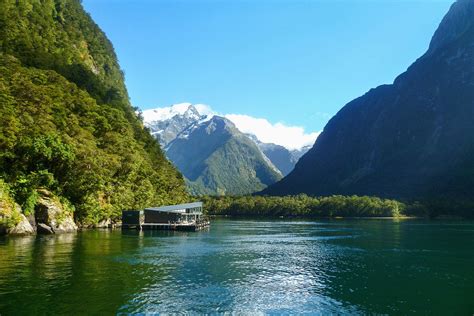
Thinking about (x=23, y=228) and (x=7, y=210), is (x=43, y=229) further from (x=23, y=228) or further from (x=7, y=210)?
(x=7, y=210)

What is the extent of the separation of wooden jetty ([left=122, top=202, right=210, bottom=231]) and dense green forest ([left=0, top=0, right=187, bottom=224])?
6.19 meters

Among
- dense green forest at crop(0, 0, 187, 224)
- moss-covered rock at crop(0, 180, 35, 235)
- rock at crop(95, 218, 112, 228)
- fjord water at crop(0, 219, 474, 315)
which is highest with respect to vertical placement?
dense green forest at crop(0, 0, 187, 224)

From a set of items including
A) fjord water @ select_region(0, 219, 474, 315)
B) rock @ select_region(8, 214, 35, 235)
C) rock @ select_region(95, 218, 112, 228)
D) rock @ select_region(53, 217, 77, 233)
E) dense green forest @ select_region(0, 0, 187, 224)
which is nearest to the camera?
fjord water @ select_region(0, 219, 474, 315)

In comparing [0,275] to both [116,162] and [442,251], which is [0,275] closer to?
[442,251]

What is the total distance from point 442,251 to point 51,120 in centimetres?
9592

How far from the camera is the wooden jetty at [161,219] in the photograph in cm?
11969

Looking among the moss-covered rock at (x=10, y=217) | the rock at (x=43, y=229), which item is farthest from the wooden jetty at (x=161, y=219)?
the moss-covered rock at (x=10, y=217)

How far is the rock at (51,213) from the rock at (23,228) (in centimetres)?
370

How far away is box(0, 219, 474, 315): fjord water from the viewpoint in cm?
3453

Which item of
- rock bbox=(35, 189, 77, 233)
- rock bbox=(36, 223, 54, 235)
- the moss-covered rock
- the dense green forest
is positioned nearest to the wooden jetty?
the dense green forest

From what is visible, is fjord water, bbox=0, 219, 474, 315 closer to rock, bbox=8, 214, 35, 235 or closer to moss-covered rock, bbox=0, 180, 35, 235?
moss-covered rock, bbox=0, 180, 35, 235

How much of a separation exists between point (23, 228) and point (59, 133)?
105ft

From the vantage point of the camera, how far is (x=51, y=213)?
295 feet

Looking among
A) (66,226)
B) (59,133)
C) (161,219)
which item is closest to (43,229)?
(66,226)
